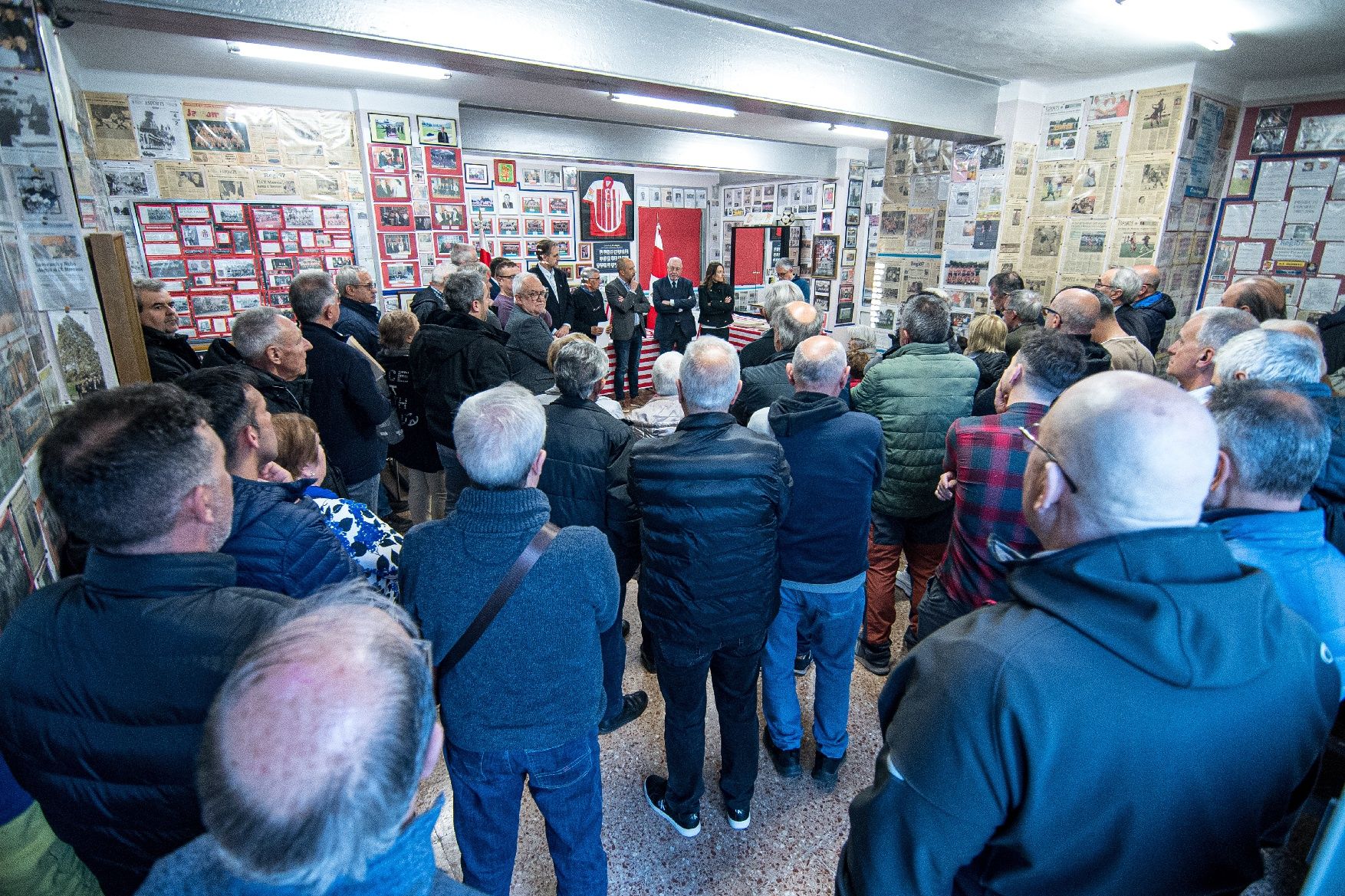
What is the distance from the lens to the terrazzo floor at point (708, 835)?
196cm

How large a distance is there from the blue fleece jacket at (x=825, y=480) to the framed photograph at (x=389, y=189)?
503 cm

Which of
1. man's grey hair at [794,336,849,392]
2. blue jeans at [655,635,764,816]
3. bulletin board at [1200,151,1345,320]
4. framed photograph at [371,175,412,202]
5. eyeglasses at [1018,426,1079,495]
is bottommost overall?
blue jeans at [655,635,764,816]

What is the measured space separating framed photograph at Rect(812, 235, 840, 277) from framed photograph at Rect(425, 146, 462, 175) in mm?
6065

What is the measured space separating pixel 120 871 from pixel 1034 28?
16.6 feet

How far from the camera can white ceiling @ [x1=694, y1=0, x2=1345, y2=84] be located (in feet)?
Result: 10.7

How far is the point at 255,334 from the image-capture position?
96.9 inches

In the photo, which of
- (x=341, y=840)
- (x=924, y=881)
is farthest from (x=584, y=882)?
(x=341, y=840)

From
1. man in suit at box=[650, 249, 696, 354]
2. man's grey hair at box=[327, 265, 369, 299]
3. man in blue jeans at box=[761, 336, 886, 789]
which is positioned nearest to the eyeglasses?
man in blue jeans at box=[761, 336, 886, 789]

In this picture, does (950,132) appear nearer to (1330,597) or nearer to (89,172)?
(1330,597)

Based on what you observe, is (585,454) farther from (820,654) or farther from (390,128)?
(390,128)

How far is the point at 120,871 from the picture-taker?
1094mm

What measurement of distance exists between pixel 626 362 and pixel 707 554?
6004 mm

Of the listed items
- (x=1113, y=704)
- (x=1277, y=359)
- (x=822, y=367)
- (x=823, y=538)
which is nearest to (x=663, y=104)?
(x=822, y=367)

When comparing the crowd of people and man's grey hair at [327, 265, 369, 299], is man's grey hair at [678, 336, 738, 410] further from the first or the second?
man's grey hair at [327, 265, 369, 299]
